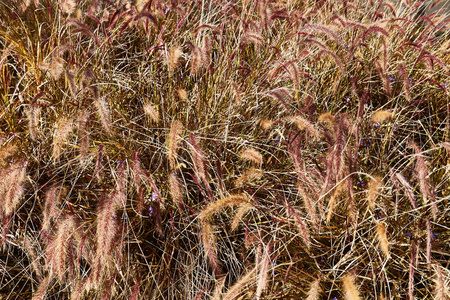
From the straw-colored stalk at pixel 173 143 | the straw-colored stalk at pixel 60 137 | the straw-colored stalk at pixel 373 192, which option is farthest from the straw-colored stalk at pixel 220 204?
the straw-colored stalk at pixel 60 137

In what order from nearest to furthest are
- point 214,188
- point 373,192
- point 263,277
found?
point 263,277, point 373,192, point 214,188

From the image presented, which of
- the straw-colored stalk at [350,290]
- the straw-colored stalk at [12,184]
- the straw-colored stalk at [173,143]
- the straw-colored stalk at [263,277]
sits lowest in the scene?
the straw-colored stalk at [12,184]

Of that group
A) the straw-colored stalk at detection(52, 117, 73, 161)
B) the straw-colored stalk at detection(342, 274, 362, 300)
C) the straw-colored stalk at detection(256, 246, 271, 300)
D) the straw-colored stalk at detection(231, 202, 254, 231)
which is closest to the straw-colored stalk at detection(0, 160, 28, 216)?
the straw-colored stalk at detection(52, 117, 73, 161)

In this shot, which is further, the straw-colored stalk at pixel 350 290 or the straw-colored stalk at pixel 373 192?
the straw-colored stalk at pixel 373 192

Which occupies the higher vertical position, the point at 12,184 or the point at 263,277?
the point at 263,277

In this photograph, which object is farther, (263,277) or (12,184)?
(12,184)

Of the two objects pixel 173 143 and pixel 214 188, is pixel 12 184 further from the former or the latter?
pixel 214 188

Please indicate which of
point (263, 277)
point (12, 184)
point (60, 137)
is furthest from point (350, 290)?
point (12, 184)

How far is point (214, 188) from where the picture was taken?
7.72ft

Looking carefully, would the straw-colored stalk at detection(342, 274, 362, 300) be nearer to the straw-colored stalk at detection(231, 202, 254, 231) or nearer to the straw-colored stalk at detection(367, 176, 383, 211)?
the straw-colored stalk at detection(367, 176, 383, 211)

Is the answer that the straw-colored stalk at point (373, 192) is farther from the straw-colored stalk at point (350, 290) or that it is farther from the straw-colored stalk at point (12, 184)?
the straw-colored stalk at point (12, 184)

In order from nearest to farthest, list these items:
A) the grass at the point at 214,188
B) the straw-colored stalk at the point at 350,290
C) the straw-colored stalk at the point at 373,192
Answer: the straw-colored stalk at the point at 350,290 → the straw-colored stalk at the point at 373,192 → the grass at the point at 214,188

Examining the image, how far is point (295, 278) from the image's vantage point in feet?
6.56

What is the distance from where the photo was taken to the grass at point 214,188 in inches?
71.5
